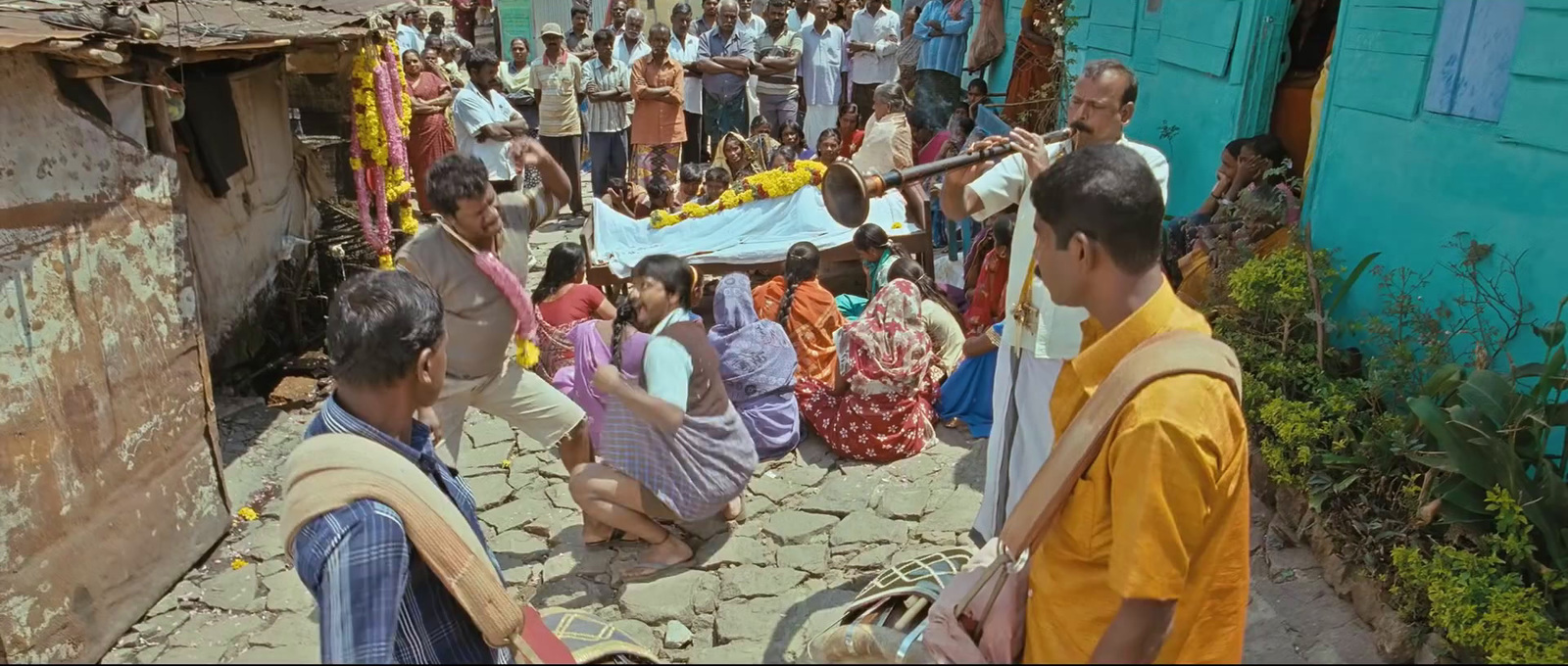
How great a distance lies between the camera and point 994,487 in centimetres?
372

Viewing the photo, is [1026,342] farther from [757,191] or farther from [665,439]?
[757,191]

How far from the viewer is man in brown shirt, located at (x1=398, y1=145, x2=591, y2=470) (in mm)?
4098

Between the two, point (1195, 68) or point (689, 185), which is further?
point (689, 185)

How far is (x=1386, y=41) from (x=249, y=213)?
24.2 ft

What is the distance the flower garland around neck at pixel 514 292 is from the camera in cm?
416

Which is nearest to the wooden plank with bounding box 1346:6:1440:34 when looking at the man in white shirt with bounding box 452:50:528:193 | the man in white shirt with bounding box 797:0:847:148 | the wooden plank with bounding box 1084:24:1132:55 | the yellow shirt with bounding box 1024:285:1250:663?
the wooden plank with bounding box 1084:24:1132:55

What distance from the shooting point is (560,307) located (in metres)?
6.39

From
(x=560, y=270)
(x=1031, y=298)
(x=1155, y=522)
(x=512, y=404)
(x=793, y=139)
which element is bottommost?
(x=512, y=404)

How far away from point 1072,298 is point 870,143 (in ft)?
23.3

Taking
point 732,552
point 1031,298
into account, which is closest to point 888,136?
point 732,552

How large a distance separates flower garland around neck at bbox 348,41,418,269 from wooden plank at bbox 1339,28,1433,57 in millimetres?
6227

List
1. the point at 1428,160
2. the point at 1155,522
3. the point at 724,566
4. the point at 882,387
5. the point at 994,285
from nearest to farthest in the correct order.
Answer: the point at 1155,522, the point at 1428,160, the point at 724,566, the point at 882,387, the point at 994,285

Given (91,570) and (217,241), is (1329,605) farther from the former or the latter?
(217,241)

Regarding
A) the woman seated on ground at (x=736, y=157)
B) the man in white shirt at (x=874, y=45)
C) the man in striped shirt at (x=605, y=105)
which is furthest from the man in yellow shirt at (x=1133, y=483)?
the man in white shirt at (x=874, y=45)
